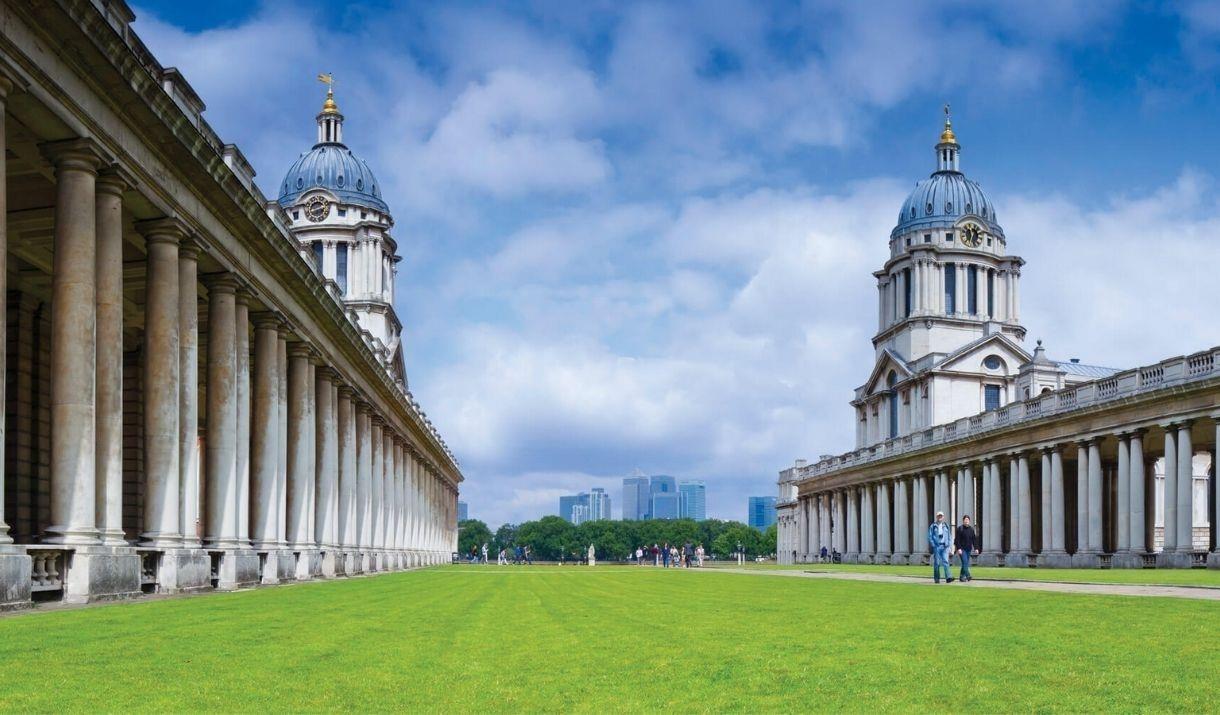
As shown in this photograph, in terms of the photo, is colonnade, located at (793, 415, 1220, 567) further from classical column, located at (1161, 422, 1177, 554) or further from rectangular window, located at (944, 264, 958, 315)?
rectangular window, located at (944, 264, 958, 315)

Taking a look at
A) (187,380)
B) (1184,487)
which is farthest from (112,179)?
(1184,487)

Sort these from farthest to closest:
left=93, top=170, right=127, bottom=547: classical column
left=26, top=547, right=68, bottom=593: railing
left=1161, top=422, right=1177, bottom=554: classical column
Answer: left=1161, top=422, right=1177, bottom=554: classical column → left=93, top=170, right=127, bottom=547: classical column → left=26, top=547, right=68, bottom=593: railing

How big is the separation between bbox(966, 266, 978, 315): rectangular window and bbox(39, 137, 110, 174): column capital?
124 meters

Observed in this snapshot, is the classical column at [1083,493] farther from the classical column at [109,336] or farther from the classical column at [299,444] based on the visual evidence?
the classical column at [109,336]

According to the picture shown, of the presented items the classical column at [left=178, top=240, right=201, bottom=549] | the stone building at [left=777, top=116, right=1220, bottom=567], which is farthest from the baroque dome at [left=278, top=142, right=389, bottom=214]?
the classical column at [left=178, top=240, right=201, bottom=549]

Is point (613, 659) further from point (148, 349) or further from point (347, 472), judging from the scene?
point (347, 472)

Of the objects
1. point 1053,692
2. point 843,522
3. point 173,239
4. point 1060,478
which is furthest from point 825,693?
point 843,522

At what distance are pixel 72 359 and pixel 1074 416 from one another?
62.4m

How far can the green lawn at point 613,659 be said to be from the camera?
10.3 m

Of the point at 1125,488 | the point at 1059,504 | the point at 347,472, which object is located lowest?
the point at 1059,504

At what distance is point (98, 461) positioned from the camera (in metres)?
26.8

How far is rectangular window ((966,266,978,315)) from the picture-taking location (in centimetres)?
13850

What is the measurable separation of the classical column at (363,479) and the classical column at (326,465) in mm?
8027

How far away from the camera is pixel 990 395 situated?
130500 millimetres
